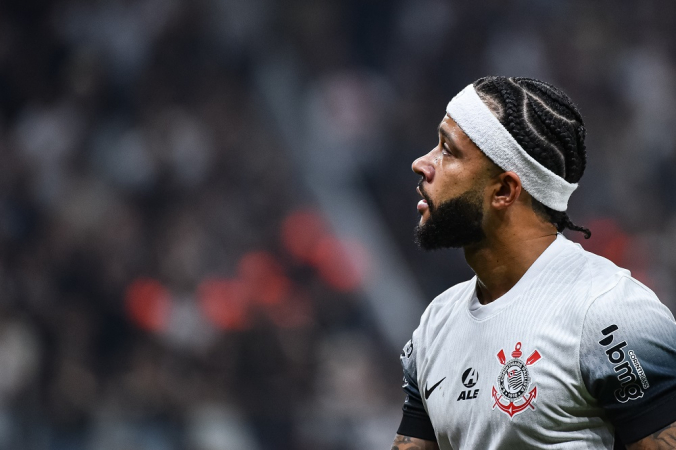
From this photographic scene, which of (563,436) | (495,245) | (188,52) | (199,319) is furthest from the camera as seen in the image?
(188,52)

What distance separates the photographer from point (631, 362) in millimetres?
2148

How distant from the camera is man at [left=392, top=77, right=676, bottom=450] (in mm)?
2176

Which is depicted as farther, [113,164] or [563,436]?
[113,164]

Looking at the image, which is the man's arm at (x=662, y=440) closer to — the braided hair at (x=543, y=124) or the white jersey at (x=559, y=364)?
the white jersey at (x=559, y=364)

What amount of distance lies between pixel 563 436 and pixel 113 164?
6.56 m

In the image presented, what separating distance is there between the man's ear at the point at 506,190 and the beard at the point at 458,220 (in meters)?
0.04

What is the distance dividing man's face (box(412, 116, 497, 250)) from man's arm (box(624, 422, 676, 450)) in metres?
0.66

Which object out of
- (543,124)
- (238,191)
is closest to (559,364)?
(543,124)

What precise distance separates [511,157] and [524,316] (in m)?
0.39

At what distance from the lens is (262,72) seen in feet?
30.3

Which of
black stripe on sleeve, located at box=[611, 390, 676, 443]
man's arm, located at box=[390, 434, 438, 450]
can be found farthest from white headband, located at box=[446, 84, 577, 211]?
man's arm, located at box=[390, 434, 438, 450]

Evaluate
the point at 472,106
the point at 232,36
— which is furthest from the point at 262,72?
the point at 472,106

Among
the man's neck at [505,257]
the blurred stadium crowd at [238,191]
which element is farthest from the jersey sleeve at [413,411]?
the blurred stadium crowd at [238,191]

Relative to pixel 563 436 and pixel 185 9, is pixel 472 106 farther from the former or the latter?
pixel 185 9
